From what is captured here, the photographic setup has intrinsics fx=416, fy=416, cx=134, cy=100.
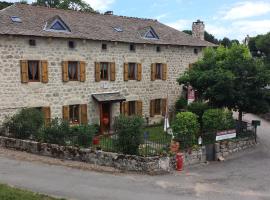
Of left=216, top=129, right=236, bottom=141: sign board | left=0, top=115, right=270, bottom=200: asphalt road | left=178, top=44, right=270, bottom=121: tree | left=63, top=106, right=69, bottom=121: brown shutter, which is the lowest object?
left=0, top=115, right=270, bottom=200: asphalt road

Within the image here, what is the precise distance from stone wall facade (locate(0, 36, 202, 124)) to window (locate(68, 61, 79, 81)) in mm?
273

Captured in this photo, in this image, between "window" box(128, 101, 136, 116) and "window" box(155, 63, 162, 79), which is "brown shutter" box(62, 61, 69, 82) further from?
"window" box(155, 63, 162, 79)

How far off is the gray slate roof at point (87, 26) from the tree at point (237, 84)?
6.03m

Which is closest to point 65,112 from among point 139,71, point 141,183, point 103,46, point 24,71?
point 24,71

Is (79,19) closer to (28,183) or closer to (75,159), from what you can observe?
(75,159)

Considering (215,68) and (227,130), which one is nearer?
(227,130)

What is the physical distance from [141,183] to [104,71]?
13.1 meters

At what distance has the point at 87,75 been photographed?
25969mm

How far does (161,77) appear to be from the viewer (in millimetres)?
30625

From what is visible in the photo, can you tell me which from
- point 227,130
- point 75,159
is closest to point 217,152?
point 227,130

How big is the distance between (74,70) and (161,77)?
25.0 feet

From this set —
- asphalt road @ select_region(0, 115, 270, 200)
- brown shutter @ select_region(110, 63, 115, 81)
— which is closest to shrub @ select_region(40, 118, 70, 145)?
asphalt road @ select_region(0, 115, 270, 200)

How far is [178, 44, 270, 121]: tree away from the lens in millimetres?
23297

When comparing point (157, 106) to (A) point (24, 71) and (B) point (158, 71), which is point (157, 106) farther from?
(A) point (24, 71)
